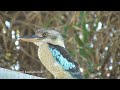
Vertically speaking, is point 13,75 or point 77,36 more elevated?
point 77,36

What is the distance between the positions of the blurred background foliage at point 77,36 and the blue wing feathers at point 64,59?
108 mm

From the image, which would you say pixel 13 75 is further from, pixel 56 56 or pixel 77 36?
pixel 77 36

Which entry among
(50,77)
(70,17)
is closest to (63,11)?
(70,17)

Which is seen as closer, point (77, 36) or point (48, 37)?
point (48, 37)

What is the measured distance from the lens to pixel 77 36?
5.13 metres

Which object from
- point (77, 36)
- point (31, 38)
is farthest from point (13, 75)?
point (77, 36)

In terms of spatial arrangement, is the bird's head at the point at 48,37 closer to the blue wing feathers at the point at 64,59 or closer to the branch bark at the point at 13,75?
the blue wing feathers at the point at 64,59

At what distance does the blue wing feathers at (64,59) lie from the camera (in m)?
4.94

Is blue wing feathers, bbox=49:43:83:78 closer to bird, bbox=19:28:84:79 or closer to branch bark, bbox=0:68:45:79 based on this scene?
bird, bbox=19:28:84:79

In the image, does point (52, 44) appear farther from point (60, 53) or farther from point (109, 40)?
point (109, 40)

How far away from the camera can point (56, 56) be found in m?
4.96

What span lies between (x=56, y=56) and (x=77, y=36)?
0.24m

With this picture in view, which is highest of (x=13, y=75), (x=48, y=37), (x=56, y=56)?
(x=48, y=37)
